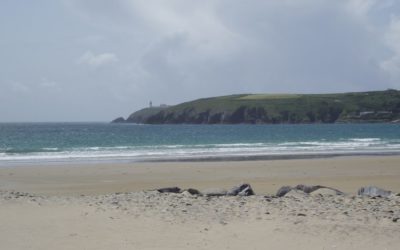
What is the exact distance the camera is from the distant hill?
485ft

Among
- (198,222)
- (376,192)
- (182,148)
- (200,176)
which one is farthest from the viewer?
(182,148)

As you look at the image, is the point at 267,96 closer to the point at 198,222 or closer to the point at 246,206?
the point at 246,206

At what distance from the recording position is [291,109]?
152 m

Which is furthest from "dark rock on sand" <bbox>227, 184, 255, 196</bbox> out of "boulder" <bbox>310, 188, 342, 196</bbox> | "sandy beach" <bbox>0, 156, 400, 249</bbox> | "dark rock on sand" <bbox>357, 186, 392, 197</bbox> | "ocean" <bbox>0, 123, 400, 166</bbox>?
"ocean" <bbox>0, 123, 400, 166</bbox>

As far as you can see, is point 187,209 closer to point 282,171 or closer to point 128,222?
point 128,222

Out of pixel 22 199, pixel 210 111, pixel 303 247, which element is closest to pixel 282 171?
pixel 22 199

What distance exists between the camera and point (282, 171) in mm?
24078

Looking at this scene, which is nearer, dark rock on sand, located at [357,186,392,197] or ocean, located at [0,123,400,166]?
dark rock on sand, located at [357,186,392,197]

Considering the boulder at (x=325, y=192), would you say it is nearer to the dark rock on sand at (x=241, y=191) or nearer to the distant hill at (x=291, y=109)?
the dark rock on sand at (x=241, y=191)

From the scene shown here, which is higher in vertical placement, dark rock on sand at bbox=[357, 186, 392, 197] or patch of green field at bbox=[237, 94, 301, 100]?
patch of green field at bbox=[237, 94, 301, 100]

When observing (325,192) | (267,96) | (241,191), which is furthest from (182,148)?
(267,96)

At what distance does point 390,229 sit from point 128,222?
4.06 meters

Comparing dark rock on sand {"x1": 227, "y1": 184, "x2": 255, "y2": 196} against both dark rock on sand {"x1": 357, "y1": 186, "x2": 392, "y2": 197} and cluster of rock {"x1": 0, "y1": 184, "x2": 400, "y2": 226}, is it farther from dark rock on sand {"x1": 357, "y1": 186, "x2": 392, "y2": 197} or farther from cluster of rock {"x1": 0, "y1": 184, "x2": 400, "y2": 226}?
dark rock on sand {"x1": 357, "y1": 186, "x2": 392, "y2": 197}

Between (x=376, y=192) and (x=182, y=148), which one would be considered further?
(x=182, y=148)
